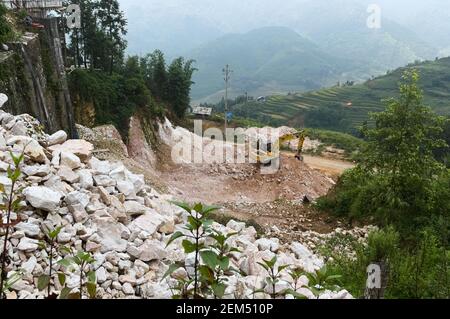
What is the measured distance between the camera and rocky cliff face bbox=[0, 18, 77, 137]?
16.2 metres

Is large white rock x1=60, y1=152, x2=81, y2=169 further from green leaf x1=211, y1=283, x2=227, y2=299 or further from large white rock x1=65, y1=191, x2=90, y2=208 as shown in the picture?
green leaf x1=211, y1=283, x2=227, y2=299

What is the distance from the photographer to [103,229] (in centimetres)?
660

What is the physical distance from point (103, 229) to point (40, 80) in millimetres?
14907

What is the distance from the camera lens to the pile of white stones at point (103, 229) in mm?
5617

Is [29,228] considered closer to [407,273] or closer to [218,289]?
[218,289]

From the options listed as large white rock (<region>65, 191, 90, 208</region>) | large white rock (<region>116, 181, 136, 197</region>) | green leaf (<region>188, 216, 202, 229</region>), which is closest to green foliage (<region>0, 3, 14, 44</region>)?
large white rock (<region>116, 181, 136, 197</region>)

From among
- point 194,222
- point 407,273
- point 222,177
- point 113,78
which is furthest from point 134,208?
point 113,78

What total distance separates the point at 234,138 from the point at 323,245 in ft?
95.8

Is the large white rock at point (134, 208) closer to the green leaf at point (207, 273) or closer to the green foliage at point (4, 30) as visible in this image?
the green leaf at point (207, 273)

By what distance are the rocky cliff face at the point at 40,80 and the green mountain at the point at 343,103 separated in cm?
5130
